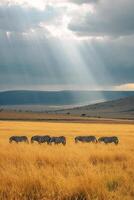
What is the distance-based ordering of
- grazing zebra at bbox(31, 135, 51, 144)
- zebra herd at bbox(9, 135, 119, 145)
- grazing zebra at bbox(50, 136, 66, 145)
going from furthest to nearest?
grazing zebra at bbox(31, 135, 51, 144) < zebra herd at bbox(9, 135, 119, 145) < grazing zebra at bbox(50, 136, 66, 145)

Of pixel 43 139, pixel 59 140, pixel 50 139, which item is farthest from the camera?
pixel 43 139

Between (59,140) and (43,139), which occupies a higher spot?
(43,139)

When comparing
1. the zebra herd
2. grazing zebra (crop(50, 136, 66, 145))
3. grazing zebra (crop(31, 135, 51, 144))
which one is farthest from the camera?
grazing zebra (crop(31, 135, 51, 144))

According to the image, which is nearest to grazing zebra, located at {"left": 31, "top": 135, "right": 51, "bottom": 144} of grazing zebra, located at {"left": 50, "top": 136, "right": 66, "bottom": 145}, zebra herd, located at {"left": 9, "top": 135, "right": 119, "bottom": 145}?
zebra herd, located at {"left": 9, "top": 135, "right": 119, "bottom": 145}

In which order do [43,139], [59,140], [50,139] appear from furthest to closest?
[43,139] < [50,139] < [59,140]

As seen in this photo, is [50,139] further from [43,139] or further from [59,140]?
[59,140]

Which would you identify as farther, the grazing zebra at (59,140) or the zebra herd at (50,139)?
the zebra herd at (50,139)

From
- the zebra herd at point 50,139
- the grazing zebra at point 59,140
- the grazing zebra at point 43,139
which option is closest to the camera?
the grazing zebra at point 59,140

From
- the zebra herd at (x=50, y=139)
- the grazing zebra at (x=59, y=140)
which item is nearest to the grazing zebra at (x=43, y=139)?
the zebra herd at (x=50, y=139)

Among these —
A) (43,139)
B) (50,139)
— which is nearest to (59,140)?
(50,139)

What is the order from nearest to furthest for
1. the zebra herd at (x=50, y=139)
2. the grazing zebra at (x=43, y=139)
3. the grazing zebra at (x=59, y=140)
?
the grazing zebra at (x=59, y=140) < the zebra herd at (x=50, y=139) < the grazing zebra at (x=43, y=139)

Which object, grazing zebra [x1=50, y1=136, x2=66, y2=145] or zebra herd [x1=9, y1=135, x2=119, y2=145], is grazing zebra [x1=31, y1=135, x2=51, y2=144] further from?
grazing zebra [x1=50, y1=136, x2=66, y2=145]

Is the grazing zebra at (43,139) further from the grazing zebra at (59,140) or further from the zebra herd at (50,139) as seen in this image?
the grazing zebra at (59,140)

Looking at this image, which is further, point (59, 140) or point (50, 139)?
point (50, 139)
